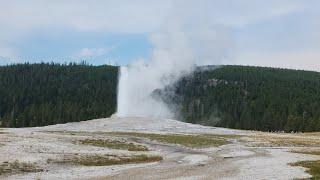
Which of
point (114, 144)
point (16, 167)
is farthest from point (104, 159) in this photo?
point (114, 144)

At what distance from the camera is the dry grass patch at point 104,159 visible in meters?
51.7

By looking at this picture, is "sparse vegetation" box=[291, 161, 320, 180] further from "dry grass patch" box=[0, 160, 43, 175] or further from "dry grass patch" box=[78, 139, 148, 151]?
"dry grass patch" box=[78, 139, 148, 151]

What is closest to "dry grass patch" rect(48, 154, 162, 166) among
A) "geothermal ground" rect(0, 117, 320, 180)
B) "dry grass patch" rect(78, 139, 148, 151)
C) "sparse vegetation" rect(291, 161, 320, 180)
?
"geothermal ground" rect(0, 117, 320, 180)

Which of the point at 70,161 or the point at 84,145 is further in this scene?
the point at 84,145

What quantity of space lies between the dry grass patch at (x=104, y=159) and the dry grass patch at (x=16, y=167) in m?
3.59

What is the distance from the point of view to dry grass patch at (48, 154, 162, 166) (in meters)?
51.7

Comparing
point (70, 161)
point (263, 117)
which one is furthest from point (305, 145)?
point (263, 117)

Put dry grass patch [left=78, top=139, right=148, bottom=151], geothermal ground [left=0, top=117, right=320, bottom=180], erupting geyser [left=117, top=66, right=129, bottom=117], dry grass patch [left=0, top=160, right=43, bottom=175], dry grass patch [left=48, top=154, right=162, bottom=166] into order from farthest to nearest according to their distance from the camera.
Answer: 1. erupting geyser [left=117, top=66, right=129, bottom=117]
2. dry grass patch [left=78, top=139, right=148, bottom=151]
3. dry grass patch [left=48, top=154, right=162, bottom=166]
4. dry grass patch [left=0, top=160, right=43, bottom=175]
5. geothermal ground [left=0, top=117, right=320, bottom=180]

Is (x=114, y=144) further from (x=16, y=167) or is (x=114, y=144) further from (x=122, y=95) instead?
(x=122, y=95)

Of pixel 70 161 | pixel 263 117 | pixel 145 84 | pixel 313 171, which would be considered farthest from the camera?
pixel 263 117

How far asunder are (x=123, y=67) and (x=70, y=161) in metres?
124

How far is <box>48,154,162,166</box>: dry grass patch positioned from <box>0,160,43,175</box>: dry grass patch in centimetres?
359

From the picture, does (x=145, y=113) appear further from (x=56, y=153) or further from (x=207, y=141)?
(x=56, y=153)

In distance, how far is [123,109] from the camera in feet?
523
